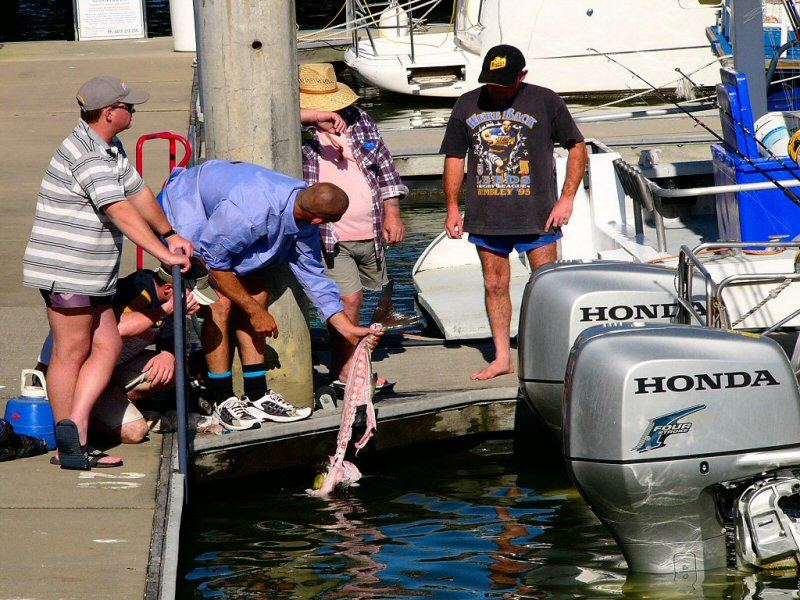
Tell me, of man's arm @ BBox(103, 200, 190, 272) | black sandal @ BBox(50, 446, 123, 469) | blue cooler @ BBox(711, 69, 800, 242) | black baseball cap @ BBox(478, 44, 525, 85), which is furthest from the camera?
blue cooler @ BBox(711, 69, 800, 242)

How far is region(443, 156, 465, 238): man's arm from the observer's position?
22.1 feet

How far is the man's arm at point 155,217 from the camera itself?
5.36 metres

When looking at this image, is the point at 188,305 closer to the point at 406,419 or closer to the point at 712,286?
the point at 406,419

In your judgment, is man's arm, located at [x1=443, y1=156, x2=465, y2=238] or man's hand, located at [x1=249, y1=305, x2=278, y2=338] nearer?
man's hand, located at [x1=249, y1=305, x2=278, y2=338]

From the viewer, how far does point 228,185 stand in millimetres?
5629

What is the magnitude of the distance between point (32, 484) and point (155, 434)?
775mm

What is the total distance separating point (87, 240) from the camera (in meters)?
5.28

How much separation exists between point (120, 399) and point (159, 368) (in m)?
0.23

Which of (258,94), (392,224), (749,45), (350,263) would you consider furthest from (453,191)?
(749,45)

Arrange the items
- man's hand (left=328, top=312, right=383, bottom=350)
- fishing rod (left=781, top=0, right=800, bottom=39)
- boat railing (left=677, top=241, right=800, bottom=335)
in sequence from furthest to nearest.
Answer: fishing rod (left=781, top=0, right=800, bottom=39) < man's hand (left=328, top=312, right=383, bottom=350) < boat railing (left=677, top=241, right=800, bottom=335)

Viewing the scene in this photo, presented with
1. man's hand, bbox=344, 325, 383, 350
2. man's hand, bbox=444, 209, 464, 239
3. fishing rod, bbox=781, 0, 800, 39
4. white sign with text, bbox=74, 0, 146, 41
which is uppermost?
white sign with text, bbox=74, 0, 146, 41

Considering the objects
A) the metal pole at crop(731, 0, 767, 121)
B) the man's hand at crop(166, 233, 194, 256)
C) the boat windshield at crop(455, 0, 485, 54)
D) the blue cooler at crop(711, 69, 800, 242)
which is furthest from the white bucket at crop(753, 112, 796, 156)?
the boat windshield at crop(455, 0, 485, 54)

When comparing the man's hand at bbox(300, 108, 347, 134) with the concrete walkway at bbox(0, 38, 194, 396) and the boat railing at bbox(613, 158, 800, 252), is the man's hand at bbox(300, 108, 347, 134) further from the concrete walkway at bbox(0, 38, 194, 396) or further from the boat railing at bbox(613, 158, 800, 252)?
the concrete walkway at bbox(0, 38, 194, 396)

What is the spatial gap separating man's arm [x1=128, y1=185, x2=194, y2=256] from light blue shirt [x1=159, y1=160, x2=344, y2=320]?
241mm
